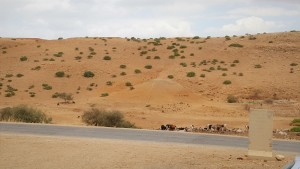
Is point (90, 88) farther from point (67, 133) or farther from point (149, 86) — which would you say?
point (67, 133)

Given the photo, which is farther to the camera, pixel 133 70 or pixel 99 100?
pixel 133 70

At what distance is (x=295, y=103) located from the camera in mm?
47188

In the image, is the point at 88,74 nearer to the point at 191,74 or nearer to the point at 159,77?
the point at 159,77

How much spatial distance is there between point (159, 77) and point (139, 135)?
39.4 m

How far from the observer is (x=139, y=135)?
23297mm

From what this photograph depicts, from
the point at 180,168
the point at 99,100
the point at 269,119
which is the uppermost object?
the point at 99,100

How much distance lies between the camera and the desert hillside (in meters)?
43.3

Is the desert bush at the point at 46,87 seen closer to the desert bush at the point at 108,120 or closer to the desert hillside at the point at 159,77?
the desert hillside at the point at 159,77

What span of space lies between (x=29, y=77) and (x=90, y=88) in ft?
33.4

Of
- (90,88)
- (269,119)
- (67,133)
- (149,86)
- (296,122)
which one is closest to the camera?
(269,119)

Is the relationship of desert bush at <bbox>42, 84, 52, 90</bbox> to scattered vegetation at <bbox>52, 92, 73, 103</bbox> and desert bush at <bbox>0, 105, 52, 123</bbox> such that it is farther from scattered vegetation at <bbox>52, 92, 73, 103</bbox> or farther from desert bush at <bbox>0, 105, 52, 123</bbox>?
desert bush at <bbox>0, 105, 52, 123</bbox>

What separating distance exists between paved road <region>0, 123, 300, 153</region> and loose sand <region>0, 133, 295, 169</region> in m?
1.64

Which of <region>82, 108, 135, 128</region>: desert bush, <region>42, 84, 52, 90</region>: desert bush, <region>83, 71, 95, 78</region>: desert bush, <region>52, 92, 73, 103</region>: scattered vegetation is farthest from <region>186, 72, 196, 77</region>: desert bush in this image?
<region>82, 108, 135, 128</region>: desert bush

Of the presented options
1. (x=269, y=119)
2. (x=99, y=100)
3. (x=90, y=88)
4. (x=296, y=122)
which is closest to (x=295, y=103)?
(x=296, y=122)
